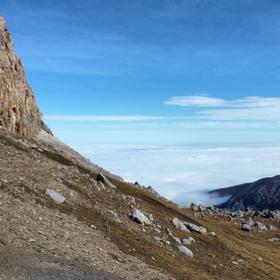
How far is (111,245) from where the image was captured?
4656 centimetres

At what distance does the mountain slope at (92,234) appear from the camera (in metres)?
38.1

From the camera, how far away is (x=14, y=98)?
379 ft

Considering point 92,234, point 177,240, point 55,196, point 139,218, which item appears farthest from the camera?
point 177,240

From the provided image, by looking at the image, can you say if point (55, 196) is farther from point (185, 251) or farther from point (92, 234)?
point (185, 251)

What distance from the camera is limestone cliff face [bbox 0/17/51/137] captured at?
4328 inches

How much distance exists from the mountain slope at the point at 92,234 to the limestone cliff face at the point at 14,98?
38.7m

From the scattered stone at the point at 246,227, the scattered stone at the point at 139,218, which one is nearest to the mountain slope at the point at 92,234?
the scattered stone at the point at 139,218

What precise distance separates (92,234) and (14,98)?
7591 centimetres

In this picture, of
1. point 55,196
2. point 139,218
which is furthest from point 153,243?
point 55,196

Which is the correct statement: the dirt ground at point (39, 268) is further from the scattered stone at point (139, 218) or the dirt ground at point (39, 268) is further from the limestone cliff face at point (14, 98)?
the limestone cliff face at point (14, 98)

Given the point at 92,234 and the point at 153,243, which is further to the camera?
the point at 153,243

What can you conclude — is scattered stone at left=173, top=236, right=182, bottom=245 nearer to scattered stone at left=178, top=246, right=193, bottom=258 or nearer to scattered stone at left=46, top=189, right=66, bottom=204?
scattered stone at left=178, top=246, right=193, bottom=258

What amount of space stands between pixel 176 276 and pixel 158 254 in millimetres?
5005

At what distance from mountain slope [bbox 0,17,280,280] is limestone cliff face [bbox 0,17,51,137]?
127ft
